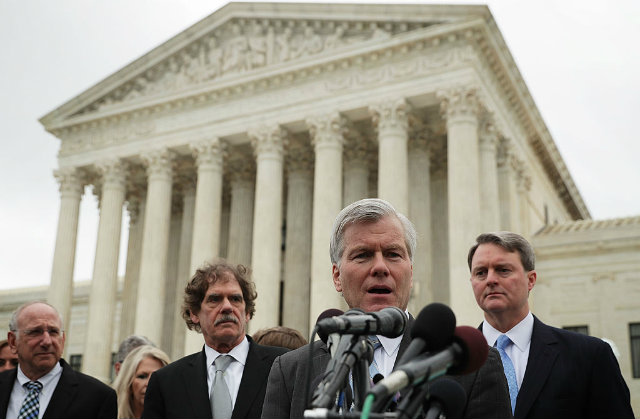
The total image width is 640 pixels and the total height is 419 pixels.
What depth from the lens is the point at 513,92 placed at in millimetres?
32375

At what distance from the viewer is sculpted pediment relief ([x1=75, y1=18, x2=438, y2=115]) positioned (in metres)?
31.9

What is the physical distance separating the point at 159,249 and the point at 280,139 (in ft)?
26.6

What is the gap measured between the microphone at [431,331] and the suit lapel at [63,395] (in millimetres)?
5389

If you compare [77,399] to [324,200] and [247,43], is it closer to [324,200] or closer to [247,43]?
[324,200]

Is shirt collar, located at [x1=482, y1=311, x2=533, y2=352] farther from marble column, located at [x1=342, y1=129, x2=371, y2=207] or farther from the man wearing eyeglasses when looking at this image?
marble column, located at [x1=342, y1=129, x2=371, y2=207]

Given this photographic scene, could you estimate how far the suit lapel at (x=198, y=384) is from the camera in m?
6.36

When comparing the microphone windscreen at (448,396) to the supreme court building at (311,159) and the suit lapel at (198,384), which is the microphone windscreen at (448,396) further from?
the supreme court building at (311,159)

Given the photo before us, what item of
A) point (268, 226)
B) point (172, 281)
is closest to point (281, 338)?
point (268, 226)

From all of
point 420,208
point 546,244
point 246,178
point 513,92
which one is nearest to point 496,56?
point 513,92

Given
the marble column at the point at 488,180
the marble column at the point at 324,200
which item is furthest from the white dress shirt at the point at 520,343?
the marble column at the point at 488,180

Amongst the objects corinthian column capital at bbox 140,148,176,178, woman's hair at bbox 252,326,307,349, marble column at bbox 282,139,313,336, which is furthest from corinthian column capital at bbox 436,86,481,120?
woman's hair at bbox 252,326,307,349

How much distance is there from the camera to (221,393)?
6.60 metres

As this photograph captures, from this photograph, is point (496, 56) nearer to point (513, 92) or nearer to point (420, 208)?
point (513, 92)

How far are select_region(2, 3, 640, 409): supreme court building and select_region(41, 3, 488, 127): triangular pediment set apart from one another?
87mm
